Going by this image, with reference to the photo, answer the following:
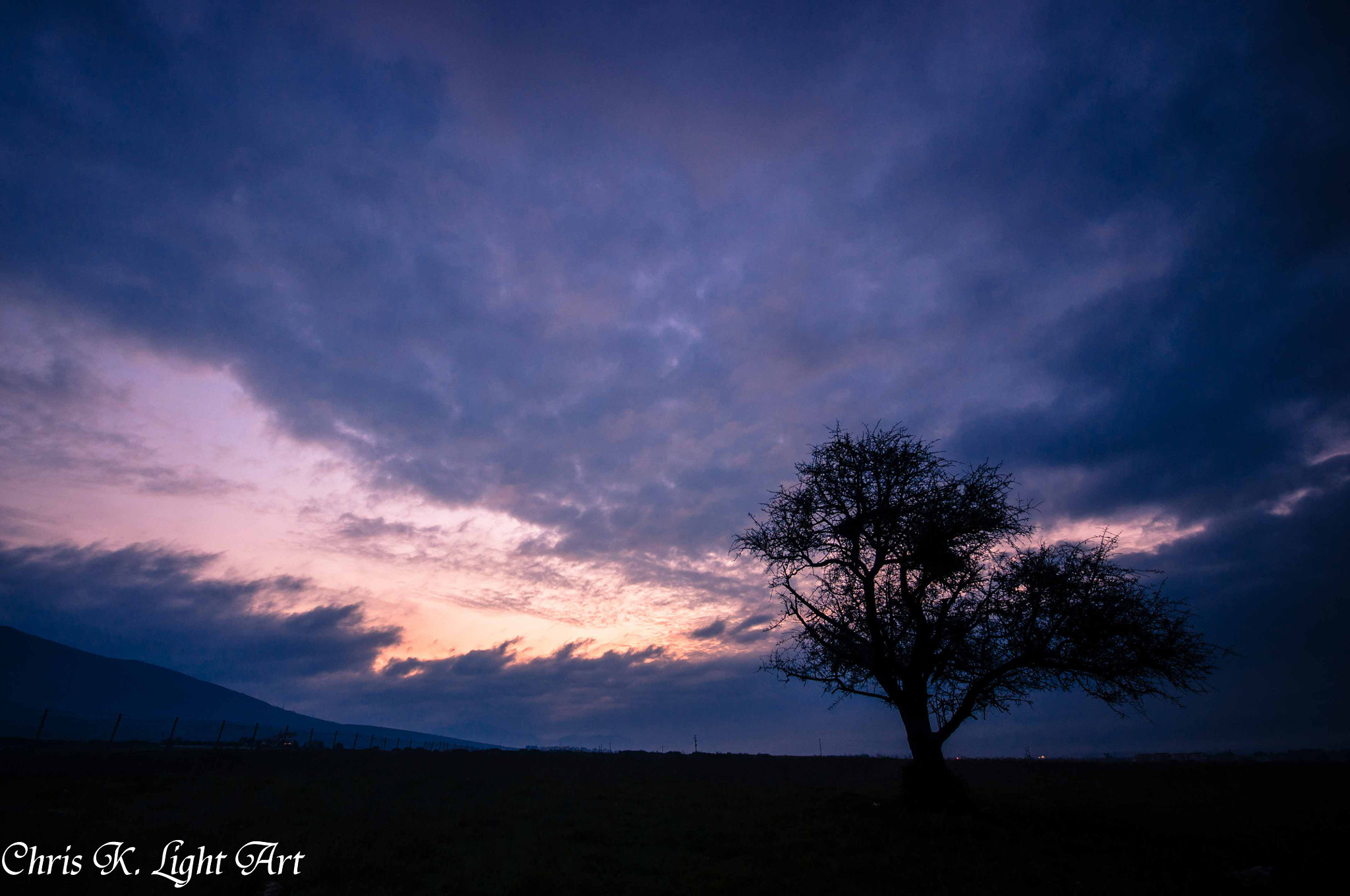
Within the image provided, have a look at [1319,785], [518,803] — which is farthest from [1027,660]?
[1319,785]

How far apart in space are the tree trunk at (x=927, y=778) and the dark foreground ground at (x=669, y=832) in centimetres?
114

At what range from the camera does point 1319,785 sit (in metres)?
30.8

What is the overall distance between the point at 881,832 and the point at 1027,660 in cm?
776

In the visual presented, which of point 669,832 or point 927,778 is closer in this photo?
point 669,832

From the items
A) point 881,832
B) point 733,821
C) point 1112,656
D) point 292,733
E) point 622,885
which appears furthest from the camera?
point 292,733

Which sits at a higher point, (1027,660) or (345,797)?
(1027,660)

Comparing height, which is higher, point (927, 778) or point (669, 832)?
point (927, 778)

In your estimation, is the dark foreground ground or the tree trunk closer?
the dark foreground ground

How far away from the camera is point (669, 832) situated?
66.9ft

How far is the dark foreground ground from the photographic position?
46.6 ft

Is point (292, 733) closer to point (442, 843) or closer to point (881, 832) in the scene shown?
point (442, 843)

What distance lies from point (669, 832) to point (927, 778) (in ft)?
30.9

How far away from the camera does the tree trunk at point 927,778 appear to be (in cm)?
2083

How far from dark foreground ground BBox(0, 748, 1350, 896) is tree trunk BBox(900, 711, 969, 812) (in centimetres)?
114
